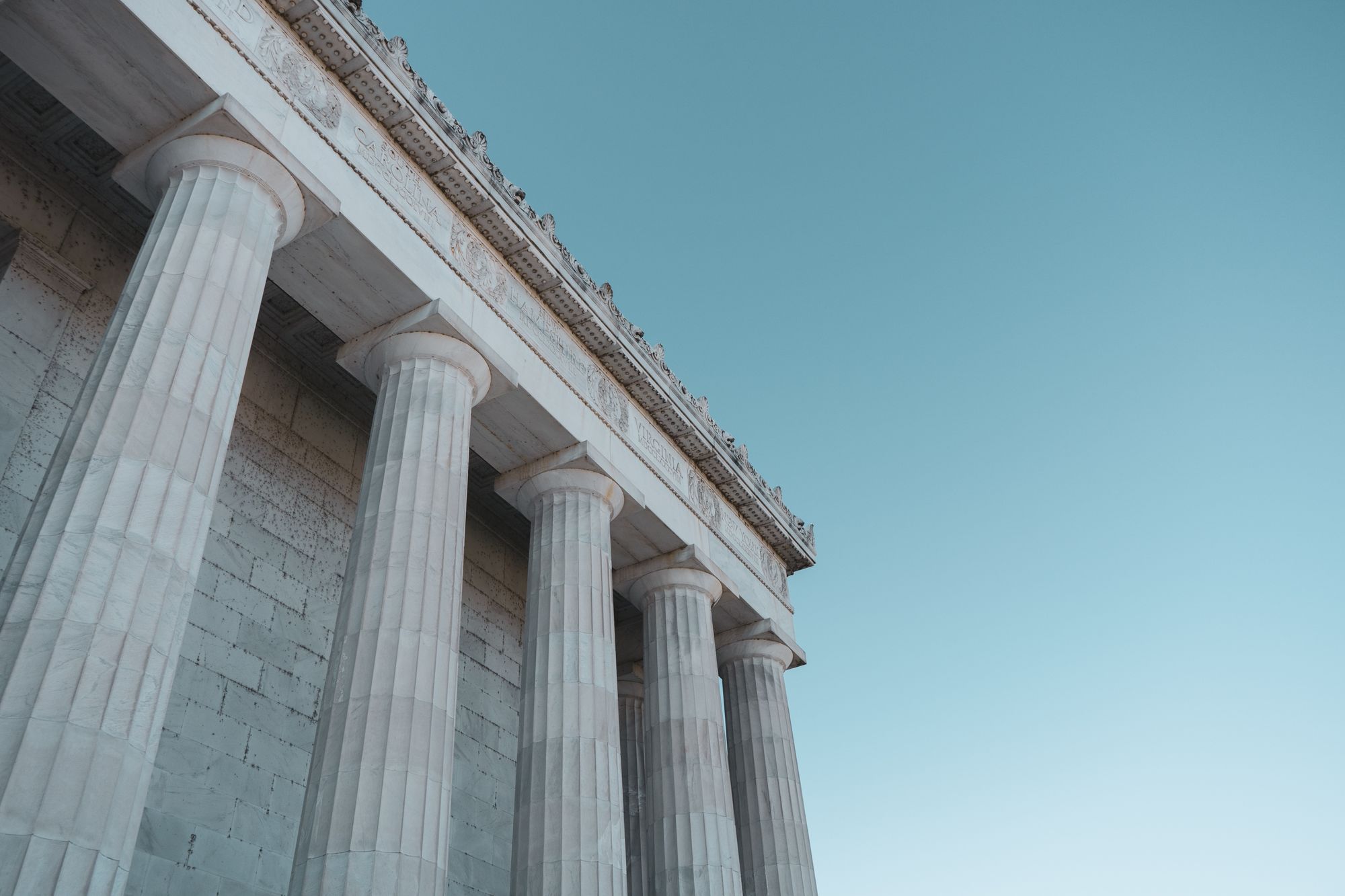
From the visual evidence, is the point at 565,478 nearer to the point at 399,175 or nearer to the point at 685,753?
the point at 685,753

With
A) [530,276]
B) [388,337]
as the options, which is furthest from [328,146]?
[530,276]

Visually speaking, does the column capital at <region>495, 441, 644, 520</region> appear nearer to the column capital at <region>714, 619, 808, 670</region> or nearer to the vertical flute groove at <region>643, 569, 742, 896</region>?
the vertical flute groove at <region>643, 569, 742, 896</region>

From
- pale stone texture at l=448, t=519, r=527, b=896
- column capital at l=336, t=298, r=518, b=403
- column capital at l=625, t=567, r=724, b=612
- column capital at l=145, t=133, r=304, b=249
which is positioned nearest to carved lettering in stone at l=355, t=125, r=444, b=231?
column capital at l=336, t=298, r=518, b=403

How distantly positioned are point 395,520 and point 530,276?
8060mm

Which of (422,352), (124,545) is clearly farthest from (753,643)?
(124,545)

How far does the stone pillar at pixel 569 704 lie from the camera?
20.7 metres

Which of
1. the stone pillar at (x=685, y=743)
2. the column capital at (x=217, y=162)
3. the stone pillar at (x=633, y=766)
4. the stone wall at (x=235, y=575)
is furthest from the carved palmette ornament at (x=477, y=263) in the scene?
the stone pillar at (x=633, y=766)

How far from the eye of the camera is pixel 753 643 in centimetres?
3294

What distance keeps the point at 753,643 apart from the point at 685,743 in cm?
670

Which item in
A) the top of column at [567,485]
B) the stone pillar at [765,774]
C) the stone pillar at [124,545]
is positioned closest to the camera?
the stone pillar at [124,545]

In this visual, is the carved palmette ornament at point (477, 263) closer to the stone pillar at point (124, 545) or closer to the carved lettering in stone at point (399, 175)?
the carved lettering in stone at point (399, 175)

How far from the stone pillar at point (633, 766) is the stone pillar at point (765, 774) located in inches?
121

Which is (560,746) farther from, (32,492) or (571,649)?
(32,492)

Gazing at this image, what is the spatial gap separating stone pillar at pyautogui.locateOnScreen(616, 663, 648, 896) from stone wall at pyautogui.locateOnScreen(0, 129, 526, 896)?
15.4ft
